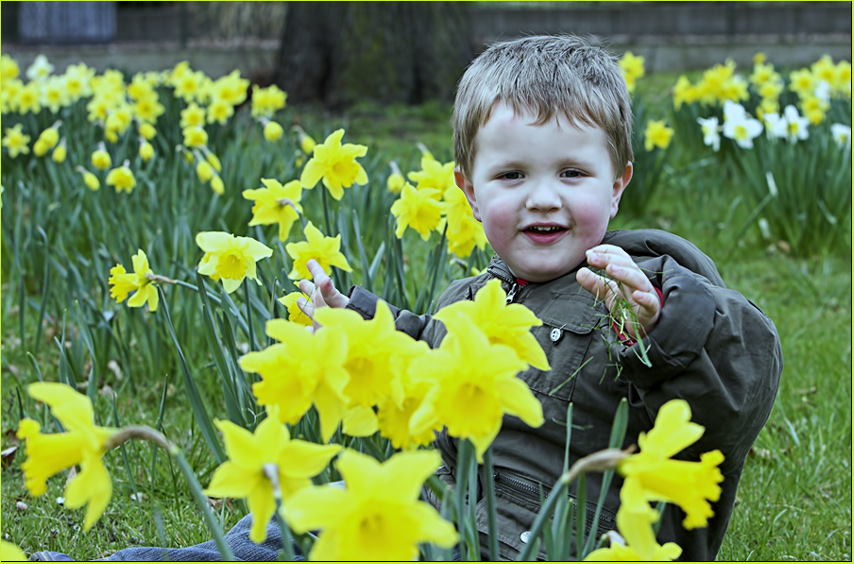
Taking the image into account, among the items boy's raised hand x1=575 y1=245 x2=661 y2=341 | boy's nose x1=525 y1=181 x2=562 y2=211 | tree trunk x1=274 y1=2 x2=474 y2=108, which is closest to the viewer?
boy's raised hand x1=575 y1=245 x2=661 y2=341

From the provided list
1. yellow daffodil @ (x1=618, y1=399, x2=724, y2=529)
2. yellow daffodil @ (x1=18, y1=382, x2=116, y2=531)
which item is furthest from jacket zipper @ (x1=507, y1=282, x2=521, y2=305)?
yellow daffodil @ (x1=18, y1=382, x2=116, y2=531)

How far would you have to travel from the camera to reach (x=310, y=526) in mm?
755

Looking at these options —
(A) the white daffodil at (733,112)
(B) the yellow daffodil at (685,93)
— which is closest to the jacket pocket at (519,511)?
(A) the white daffodil at (733,112)

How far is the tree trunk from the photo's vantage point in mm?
7535

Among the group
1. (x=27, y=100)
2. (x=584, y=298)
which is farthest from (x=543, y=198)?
(x=27, y=100)

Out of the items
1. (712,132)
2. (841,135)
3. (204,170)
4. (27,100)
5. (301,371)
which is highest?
(301,371)

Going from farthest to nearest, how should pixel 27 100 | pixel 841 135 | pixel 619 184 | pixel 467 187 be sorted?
pixel 27 100, pixel 841 135, pixel 467 187, pixel 619 184

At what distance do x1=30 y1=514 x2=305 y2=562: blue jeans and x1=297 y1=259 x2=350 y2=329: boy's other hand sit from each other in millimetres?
379

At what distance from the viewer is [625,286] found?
1274 mm

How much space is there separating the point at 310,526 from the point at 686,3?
44.2ft

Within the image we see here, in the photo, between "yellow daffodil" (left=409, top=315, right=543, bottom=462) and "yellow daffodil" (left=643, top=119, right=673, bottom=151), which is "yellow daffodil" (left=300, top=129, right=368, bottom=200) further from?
"yellow daffodil" (left=643, top=119, right=673, bottom=151)

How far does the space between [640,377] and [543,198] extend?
1.13 feet

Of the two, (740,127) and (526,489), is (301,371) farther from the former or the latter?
(740,127)

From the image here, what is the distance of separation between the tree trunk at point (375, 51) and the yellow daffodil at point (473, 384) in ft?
22.5
